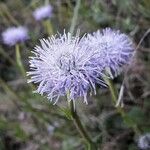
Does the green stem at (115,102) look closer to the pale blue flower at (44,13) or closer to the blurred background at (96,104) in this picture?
the blurred background at (96,104)

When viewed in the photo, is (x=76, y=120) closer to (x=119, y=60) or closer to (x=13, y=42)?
(x=119, y=60)

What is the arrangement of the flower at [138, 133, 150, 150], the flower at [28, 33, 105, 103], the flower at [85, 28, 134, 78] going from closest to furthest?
A: 1. the flower at [28, 33, 105, 103]
2. the flower at [85, 28, 134, 78]
3. the flower at [138, 133, 150, 150]

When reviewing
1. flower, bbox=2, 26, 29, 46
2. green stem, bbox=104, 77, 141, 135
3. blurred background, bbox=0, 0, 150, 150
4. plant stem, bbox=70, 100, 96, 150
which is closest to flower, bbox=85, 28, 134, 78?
green stem, bbox=104, 77, 141, 135

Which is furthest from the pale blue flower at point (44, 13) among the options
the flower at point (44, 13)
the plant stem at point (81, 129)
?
the plant stem at point (81, 129)

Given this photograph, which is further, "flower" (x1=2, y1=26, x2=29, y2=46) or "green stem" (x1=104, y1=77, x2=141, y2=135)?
"flower" (x1=2, y1=26, x2=29, y2=46)

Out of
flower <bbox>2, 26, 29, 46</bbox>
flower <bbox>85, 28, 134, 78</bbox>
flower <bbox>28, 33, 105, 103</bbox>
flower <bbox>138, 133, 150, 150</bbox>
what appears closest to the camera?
flower <bbox>28, 33, 105, 103</bbox>

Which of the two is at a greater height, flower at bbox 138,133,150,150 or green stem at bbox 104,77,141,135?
green stem at bbox 104,77,141,135

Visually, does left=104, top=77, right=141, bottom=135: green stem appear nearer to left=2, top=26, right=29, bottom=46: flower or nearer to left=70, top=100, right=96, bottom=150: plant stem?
left=70, top=100, right=96, bottom=150: plant stem

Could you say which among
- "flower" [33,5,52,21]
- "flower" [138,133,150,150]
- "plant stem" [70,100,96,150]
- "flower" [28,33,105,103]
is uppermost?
"flower" [33,5,52,21]

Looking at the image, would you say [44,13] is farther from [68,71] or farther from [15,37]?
[68,71]
